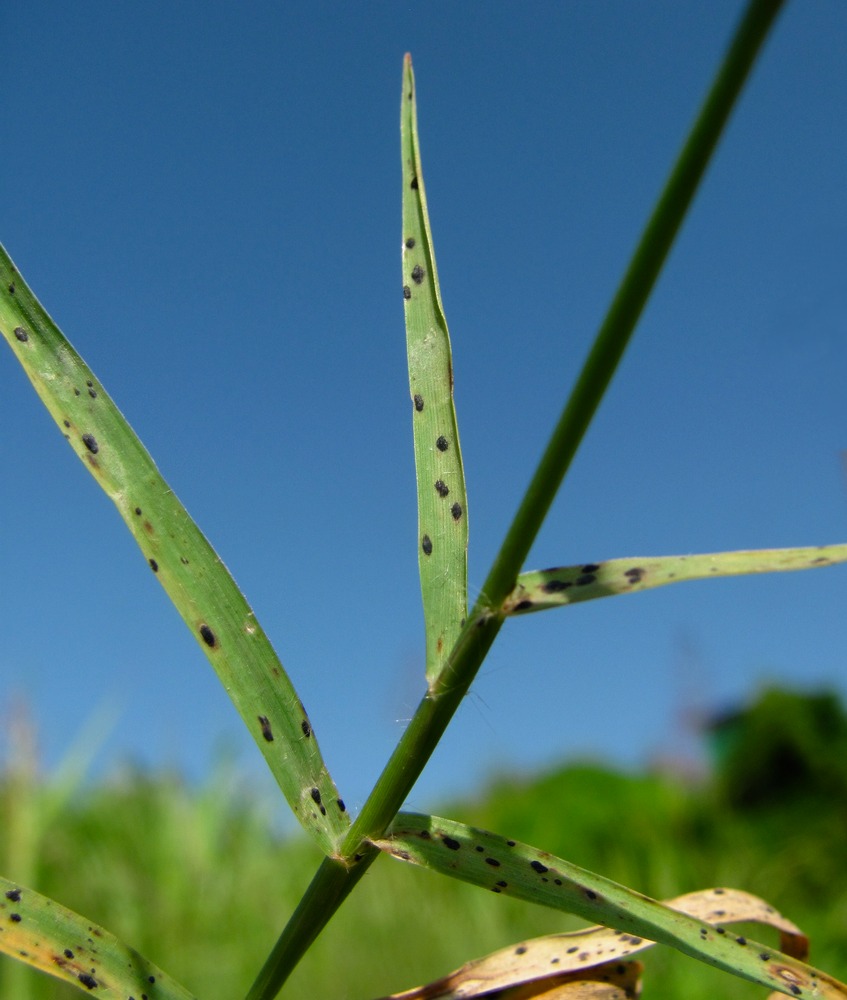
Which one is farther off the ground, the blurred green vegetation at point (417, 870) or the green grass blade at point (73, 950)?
the blurred green vegetation at point (417, 870)

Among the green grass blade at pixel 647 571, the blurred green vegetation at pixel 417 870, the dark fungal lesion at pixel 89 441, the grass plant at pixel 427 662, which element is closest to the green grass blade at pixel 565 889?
the grass plant at pixel 427 662

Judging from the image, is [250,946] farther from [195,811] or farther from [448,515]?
[448,515]

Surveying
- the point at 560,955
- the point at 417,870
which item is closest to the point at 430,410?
the point at 560,955

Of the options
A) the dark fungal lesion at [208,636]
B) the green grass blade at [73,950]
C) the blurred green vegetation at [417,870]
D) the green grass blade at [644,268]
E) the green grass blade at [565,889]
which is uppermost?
the blurred green vegetation at [417,870]

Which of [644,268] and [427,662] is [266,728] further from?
[644,268]

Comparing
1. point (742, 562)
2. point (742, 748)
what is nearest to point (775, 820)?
point (742, 748)

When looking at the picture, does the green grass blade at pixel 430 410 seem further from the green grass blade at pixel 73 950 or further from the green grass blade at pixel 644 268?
the green grass blade at pixel 73 950

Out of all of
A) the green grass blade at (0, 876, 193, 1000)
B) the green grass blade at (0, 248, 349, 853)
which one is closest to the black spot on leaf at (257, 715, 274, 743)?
the green grass blade at (0, 248, 349, 853)
